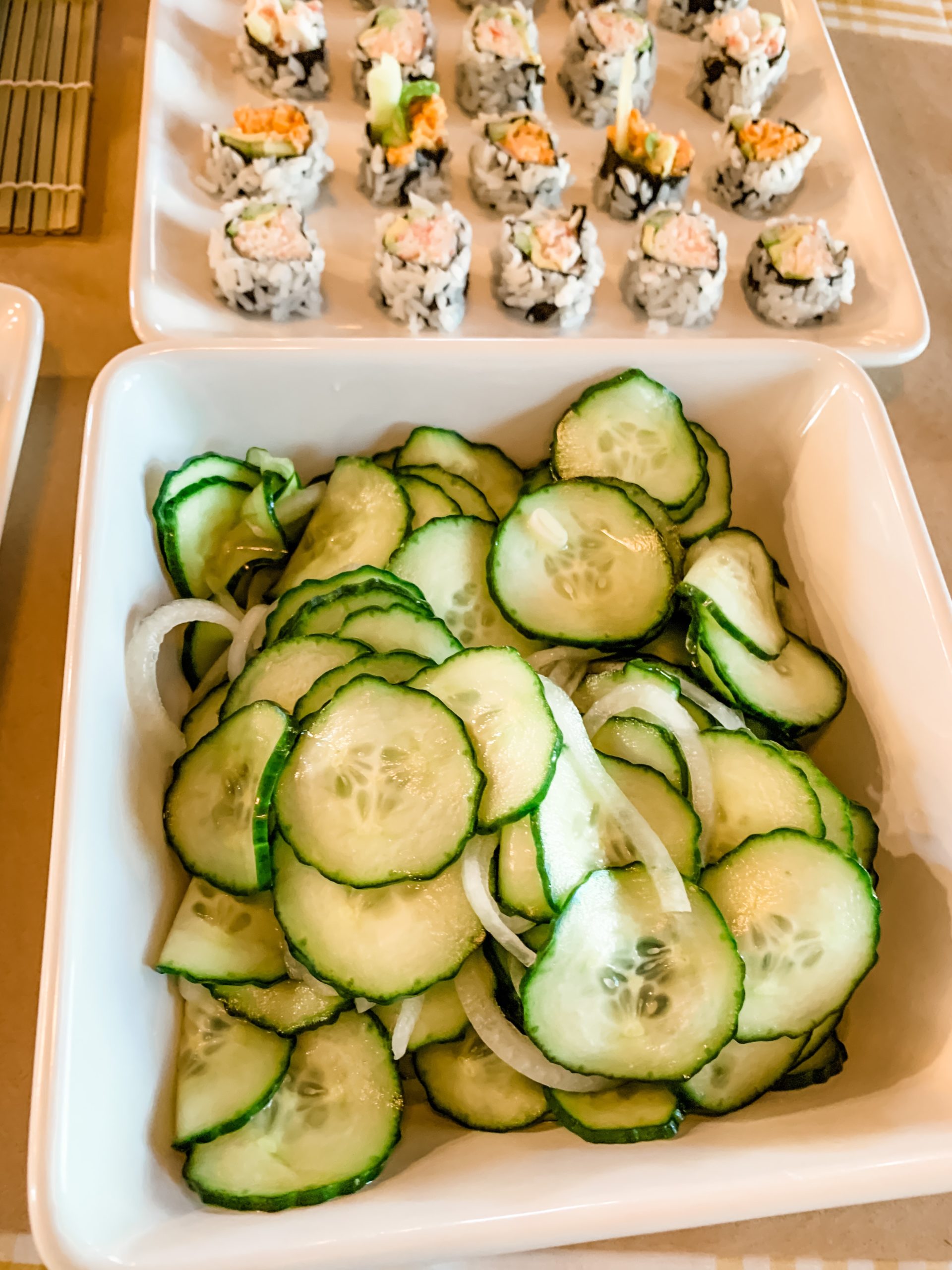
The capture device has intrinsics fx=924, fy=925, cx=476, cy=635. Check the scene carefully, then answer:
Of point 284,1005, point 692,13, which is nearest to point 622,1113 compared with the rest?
point 284,1005

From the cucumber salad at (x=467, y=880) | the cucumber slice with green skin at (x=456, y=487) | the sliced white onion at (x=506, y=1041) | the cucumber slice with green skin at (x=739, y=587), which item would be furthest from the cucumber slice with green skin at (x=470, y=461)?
the sliced white onion at (x=506, y=1041)

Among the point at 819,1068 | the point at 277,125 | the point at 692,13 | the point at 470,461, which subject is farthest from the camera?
the point at 692,13

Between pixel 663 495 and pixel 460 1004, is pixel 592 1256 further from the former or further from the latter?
pixel 663 495

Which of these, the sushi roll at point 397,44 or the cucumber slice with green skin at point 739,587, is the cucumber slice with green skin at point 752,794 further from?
the sushi roll at point 397,44

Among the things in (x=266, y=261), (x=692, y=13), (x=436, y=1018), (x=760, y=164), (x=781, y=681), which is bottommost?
(x=436, y=1018)

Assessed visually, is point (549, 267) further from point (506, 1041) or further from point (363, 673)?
point (506, 1041)

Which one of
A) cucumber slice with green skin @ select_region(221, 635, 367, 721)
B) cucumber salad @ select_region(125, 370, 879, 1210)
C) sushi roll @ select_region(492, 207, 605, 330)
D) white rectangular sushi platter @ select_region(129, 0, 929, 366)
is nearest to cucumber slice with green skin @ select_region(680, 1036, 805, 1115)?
cucumber salad @ select_region(125, 370, 879, 1210)
